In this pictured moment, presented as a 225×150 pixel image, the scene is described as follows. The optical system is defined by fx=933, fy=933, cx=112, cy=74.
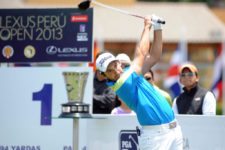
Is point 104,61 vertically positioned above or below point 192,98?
above

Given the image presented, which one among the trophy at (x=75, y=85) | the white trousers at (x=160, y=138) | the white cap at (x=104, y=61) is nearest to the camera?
the white trousers at (x=160, y=138)

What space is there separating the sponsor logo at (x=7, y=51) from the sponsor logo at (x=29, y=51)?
175 millimetres

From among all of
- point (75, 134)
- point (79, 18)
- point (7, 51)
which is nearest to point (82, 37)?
point (79, 18)

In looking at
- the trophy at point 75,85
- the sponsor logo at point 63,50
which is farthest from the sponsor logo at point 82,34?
the trophy at point 75,85

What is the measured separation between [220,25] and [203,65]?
280 centimetres

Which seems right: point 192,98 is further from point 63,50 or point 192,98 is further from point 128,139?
point 63,50

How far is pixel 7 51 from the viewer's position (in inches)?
450

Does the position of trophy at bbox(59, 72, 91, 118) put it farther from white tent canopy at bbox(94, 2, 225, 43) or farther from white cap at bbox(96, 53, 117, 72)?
white tent canopy at bbox(94, 2, 225, 43)

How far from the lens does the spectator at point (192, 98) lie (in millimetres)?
11461

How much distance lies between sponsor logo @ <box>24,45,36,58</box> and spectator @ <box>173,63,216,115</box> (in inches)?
77.9

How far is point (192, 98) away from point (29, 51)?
2.13 m

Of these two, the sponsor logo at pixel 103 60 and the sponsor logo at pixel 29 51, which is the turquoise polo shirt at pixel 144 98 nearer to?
the sponsor logo at pixel 103 60

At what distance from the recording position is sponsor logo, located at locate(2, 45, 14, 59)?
450 inches

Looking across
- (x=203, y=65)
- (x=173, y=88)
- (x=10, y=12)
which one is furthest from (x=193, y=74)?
(x=203, y=65)
